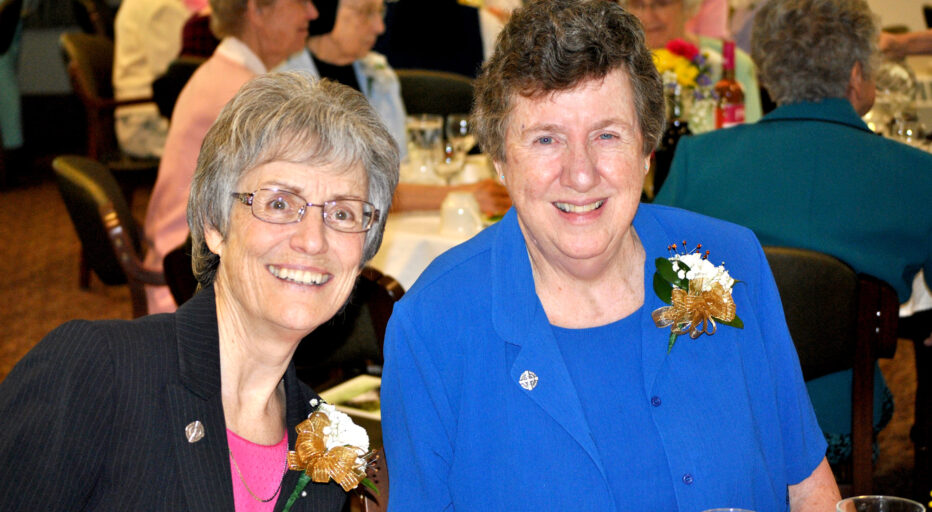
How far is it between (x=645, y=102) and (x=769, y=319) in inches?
19.0

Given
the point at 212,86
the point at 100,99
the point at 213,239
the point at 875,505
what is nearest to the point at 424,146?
the point at 212,86

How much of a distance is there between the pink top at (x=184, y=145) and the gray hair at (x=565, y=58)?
1966 mm

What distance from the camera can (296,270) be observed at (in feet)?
5.54

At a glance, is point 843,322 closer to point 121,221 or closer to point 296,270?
point 296,270

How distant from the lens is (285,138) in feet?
5.60

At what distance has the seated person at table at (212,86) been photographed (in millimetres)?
3586

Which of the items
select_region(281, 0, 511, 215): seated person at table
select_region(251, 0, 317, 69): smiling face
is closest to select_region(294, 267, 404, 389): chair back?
select_region(281, 0, 511, 215): seated person at table

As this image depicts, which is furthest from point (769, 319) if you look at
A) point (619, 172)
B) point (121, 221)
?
point (121, 221)

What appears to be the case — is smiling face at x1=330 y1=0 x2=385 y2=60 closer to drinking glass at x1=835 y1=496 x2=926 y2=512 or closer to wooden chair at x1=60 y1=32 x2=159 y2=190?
wooden chair at x1=60 y1=32 x2=159 y2=190

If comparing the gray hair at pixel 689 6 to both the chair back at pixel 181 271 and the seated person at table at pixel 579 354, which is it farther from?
the seated person at table at pixel 579 354

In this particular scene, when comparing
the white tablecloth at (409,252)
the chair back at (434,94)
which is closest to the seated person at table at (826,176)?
the white tablecloth at (409,252)

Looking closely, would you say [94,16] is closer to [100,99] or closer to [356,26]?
[100,99]

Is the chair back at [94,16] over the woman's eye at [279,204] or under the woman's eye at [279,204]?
under

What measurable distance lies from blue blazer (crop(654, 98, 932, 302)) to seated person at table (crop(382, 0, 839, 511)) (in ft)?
3.21
